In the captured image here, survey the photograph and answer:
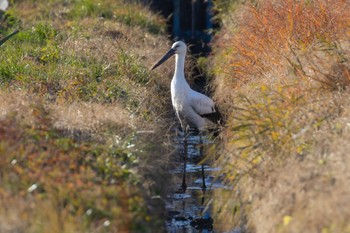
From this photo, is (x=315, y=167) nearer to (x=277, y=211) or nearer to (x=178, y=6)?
(x=277, y=211)

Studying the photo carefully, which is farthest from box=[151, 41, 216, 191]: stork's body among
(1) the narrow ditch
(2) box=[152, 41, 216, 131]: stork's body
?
(1) the narrow ditch

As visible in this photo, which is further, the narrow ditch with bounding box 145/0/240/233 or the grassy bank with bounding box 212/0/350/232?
the narrow ditch with bounding box 145/0/240/233

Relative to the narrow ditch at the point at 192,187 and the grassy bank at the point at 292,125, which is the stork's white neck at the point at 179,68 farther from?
the grassy bank at the point at 292,125

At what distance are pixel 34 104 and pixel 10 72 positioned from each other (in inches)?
121

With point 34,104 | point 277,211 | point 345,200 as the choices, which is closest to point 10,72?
point 34,104

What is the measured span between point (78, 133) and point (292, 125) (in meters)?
Result: 2.10

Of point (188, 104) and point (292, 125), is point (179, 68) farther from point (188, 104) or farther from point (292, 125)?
point (292, 125)

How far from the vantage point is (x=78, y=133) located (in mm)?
8492

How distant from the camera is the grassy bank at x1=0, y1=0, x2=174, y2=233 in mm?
6891

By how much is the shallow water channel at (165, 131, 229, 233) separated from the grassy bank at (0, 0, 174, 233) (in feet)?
2.19

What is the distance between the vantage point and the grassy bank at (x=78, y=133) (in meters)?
6.89

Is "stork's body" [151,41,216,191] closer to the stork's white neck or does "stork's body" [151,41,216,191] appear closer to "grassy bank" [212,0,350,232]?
the stork's white neck

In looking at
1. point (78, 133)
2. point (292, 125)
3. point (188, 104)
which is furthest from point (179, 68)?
point (292, 125)

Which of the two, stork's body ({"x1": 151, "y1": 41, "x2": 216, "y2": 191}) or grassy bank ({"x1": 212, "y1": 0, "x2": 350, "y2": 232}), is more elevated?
grassy bank ({"x1": 212, "y1": 0, "x2": 350, "y2": 232})
